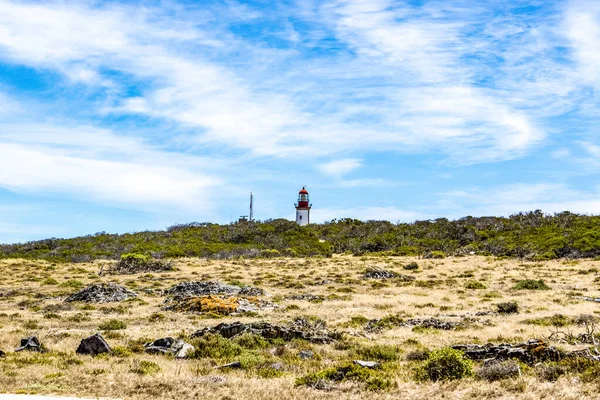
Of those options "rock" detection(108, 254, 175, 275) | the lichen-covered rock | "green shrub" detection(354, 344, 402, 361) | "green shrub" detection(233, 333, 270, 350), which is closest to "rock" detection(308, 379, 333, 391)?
"green shrub" detection(354, 344, 402, 361)

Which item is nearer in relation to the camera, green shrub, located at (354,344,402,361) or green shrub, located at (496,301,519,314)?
green shrub, located at (354,344,402,361)

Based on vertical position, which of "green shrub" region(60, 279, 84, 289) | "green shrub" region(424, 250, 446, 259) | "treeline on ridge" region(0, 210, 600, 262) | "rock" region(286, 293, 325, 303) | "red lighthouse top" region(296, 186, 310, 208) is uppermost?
"red lighthouse top" region(296, 186, 310, 208)

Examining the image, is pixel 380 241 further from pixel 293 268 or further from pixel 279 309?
pixel 279 309

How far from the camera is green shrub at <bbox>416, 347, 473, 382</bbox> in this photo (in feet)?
38.5

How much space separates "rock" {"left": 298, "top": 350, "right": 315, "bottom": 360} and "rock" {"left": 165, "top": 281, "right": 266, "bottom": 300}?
14990mm

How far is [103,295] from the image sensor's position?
95.5 ft

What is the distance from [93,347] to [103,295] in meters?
15.0

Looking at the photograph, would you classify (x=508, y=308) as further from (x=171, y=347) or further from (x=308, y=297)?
(x=171, y=347)

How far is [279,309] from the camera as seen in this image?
82.5 ft

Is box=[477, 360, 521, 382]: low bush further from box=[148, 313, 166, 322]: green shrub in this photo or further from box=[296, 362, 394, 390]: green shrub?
box=[148, 313, 166, 322]: green shrub

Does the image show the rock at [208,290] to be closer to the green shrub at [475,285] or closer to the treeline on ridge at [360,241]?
the green shrub at [475,285]

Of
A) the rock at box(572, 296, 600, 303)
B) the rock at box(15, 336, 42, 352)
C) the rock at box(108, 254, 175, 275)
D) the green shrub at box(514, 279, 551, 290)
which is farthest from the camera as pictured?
the rock at box(108, 254, 175, 275)

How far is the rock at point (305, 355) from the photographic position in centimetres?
1457

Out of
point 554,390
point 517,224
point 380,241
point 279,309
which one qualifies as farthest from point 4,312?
point 517,224
